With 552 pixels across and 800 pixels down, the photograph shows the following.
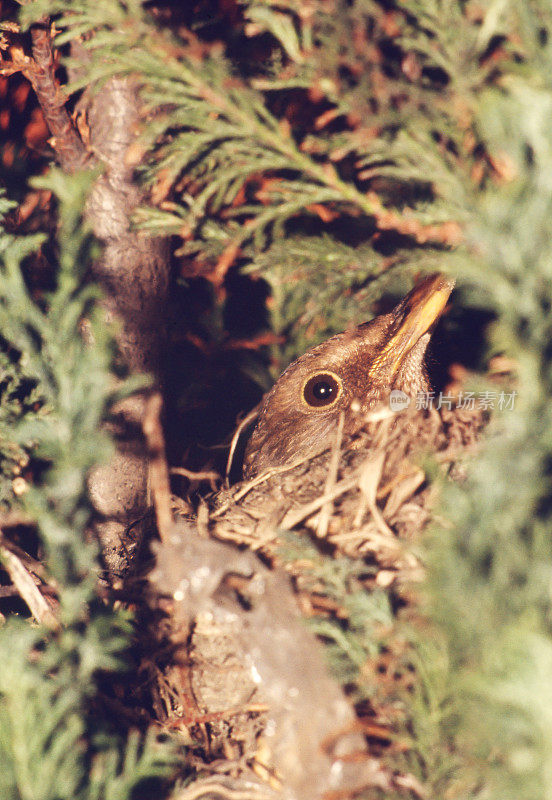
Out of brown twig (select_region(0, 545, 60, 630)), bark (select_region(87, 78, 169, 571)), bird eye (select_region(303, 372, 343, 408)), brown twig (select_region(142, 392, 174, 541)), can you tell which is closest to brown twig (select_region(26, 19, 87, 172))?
bark (select_region(87, 78, 169, 571))

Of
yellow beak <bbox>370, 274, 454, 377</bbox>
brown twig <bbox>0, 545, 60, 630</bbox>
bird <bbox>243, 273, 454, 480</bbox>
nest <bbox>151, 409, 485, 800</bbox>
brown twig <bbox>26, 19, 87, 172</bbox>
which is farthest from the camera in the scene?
bird <bbox>243, 273, 454, 480</bbox>

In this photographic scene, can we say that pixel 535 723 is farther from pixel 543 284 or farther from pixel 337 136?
pixel 337 136

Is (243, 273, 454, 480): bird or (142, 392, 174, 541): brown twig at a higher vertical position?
(142, 392, 174, 541): brown twig

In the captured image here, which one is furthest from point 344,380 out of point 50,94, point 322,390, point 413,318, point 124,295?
point 50,94

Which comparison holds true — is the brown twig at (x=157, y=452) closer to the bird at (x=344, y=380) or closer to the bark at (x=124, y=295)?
the bark at (x=124, y=295)

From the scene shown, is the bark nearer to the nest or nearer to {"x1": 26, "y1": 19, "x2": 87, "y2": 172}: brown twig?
{"x1": 26, "y1": 19, "x2": 87, "y2": 172}: brown twig

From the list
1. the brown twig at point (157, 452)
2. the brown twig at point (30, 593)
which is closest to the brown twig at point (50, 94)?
the brown twig at point (157, 452)

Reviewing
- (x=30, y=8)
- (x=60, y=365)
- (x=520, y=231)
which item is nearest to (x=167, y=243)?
(x=30, y=8)
